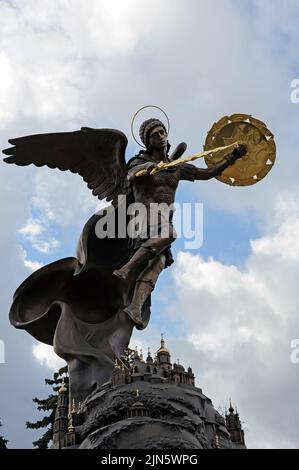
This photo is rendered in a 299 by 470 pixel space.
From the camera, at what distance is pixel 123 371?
12797 mm

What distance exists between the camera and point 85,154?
625 inches

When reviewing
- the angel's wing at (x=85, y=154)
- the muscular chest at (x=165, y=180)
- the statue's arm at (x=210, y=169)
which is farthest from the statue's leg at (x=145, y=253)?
A: the angel's wing at (x=85, y=154)

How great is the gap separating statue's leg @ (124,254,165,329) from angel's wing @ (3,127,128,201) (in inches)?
74.1

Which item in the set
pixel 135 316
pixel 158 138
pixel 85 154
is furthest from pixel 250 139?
pixel 135 316

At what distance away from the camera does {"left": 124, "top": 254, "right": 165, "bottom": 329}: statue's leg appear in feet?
46.0

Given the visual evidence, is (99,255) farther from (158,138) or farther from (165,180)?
(158,138)

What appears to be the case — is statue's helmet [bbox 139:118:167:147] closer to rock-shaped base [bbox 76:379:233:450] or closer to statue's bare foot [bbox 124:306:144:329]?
statue's bare foot [bbox 124:306:144:329]

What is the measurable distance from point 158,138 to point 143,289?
2798mm

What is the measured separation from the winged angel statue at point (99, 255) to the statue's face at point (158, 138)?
0.06 ft

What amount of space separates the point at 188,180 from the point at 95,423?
17.0ft

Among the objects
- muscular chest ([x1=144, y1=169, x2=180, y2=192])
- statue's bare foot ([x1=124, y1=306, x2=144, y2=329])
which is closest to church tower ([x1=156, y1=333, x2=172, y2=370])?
statue's bare foot ([x1=124, y1=306, x2=144, y2=329])
